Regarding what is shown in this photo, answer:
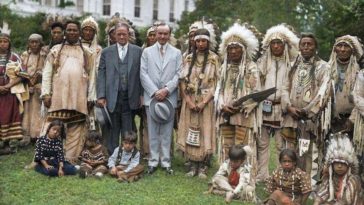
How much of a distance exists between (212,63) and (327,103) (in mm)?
1766

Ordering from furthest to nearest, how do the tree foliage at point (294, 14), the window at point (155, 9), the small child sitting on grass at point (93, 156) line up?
the window at point (155, 9), the tree foliage at point (294, 14), the small child sitting on grass at point (93, 156)

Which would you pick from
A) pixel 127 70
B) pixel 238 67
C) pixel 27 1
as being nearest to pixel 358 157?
pixel 238 67

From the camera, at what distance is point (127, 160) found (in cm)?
776

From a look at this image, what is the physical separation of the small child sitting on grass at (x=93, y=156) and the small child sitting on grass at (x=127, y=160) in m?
0.15

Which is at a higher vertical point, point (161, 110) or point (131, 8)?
point (131, 8)

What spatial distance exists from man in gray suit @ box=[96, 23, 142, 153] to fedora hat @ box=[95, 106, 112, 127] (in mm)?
60

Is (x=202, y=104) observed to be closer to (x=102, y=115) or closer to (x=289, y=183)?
(x=102, y=115)

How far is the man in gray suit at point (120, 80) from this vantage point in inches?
317

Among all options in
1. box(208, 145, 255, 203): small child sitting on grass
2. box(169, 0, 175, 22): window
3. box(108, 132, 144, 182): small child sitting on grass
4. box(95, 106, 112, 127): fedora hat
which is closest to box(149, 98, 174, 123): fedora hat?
box(108, 132, 144, 182): small child sitting on grass

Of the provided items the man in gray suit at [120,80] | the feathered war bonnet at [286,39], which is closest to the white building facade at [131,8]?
the man in gray suit at [120,80]

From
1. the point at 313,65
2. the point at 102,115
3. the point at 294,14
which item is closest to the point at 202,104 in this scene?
the point at 102,115

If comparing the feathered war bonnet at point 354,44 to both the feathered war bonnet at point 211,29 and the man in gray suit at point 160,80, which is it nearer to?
the feathered war bonnet at point 211,29

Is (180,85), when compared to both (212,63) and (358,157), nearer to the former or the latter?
(212,63)

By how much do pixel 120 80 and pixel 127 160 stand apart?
3.84 ft
